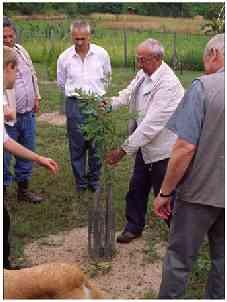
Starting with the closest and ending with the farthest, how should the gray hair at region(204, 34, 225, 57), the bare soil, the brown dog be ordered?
the brown dog
the gray hair at region(204, 34, 225, 57)
the bare soil

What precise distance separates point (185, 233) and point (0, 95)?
137cm

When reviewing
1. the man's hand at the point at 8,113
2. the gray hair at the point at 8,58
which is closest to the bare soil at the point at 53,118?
the man's hand at the point at 8,113

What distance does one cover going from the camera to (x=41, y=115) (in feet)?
34.8

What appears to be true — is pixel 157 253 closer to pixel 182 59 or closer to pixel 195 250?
pixel 195 250

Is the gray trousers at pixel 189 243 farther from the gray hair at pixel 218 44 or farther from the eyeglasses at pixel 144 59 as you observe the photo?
the eyeglasses at pixel 144 59

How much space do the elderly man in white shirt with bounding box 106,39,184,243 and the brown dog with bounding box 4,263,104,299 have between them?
180 centimetres

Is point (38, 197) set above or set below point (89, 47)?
below

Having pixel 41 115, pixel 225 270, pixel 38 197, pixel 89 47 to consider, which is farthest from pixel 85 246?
Answer: pixel 41 115

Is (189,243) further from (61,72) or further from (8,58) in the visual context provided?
(61,72)

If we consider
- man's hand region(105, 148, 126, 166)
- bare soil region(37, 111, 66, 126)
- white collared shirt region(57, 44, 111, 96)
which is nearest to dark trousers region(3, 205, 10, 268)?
man's hand region(105, 148, 126, 166)

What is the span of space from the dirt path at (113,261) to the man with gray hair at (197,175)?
750mm

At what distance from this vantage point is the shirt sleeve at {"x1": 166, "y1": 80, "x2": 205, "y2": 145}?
290 cm

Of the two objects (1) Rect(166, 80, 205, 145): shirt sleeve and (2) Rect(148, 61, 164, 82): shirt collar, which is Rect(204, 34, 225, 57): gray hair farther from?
(2) Rect(148, 61, 164, 82): shirt collar

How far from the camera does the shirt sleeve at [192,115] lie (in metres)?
2.90
